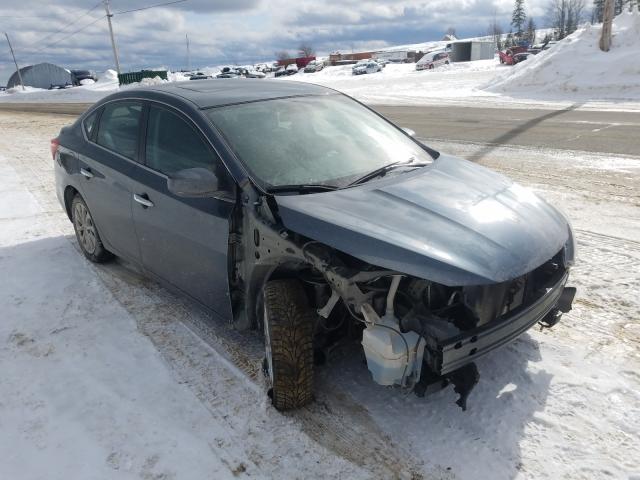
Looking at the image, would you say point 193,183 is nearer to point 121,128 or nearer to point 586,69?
point 121,128

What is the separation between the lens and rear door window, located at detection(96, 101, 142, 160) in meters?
3.90

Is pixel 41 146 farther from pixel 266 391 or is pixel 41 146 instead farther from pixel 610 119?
pixel 610 119

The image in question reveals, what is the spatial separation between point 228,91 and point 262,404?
2.21 metres

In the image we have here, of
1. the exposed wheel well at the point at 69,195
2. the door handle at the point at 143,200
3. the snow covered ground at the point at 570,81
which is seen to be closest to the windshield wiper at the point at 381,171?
the door handle at the point at 143,200

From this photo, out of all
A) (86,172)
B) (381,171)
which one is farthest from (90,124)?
(381,171)

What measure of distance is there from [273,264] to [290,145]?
873 mm

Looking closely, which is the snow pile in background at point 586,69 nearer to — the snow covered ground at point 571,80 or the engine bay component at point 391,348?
the snow covered ground at point 571,80

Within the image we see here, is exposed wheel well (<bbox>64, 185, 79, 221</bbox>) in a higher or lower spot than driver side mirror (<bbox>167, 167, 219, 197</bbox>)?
lower

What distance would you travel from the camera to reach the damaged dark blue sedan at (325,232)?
7.88 feet

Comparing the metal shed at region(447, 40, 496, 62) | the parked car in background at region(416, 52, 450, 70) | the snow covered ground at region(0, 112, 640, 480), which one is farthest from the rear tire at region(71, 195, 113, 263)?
the metal shed at region(447, 40, 496, 62)

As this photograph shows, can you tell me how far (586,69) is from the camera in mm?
20375

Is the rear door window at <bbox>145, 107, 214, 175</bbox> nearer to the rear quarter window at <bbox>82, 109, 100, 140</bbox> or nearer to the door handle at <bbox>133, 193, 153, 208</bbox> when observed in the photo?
the door handle at <bbox>133, 193, 153, 208</bbox>

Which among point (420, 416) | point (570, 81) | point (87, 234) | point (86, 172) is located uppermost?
point (86, 172)

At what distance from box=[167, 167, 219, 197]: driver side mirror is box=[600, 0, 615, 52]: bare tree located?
880 inches
